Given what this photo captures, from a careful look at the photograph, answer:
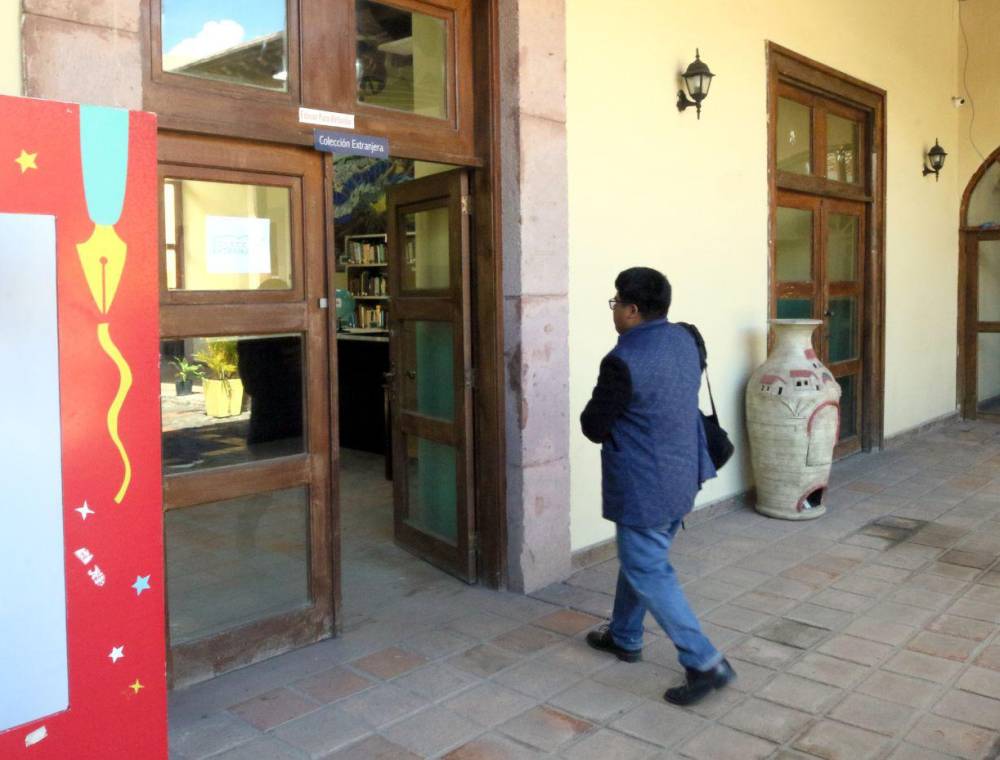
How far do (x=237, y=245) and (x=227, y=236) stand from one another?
5 cm

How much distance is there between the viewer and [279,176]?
3.59 metres

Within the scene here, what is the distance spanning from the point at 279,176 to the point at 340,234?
786cm

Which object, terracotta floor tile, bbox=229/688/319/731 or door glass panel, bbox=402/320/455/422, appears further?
door glass panel, bbox=402/320/455/422

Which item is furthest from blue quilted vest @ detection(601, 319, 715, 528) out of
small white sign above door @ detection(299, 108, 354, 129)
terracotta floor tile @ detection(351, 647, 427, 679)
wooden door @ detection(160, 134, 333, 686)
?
small white sign above door @ detection(299, 108, 354, 129)

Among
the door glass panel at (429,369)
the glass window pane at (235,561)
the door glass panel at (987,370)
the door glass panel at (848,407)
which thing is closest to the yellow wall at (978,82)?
the door glass panel at (987,370)

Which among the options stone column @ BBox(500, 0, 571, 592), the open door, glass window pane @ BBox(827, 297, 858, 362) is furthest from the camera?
glass window pane @ BBox(827, 297, 858, 362)

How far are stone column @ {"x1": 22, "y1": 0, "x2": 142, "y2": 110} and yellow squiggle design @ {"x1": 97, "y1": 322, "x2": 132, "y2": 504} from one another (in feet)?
3.43

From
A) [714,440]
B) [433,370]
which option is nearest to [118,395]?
[714,440]

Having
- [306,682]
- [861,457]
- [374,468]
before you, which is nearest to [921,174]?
[861,457]

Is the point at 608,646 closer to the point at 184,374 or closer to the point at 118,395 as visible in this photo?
the point at 184,374

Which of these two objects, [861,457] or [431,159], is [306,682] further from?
[861,457]

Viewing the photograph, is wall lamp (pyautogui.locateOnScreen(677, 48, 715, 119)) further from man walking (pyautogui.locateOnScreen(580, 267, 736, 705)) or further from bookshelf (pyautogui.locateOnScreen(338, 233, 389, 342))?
bookshelf (pyautogui.locateOnScreen(338, 233, 389, 342))

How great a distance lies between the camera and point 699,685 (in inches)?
126

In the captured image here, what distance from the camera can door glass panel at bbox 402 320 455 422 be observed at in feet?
15.3
